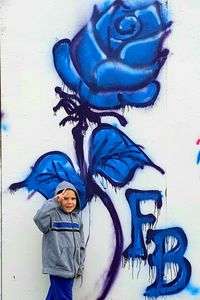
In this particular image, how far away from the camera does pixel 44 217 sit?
448cm

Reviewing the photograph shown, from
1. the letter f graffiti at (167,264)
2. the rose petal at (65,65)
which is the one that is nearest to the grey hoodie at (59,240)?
the letter f graffiti at (167,264)

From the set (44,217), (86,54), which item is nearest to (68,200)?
(44,217)

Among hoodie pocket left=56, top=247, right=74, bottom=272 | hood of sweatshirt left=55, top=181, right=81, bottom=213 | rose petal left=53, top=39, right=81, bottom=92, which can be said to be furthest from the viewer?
rose petal left=53, top=39, right=81, bottom=92

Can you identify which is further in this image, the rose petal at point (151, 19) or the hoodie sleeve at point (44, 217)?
the rose petal at point (151, 19)

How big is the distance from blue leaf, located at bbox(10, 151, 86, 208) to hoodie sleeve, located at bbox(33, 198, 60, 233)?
1.03 ft

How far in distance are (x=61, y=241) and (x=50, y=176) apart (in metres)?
0.60

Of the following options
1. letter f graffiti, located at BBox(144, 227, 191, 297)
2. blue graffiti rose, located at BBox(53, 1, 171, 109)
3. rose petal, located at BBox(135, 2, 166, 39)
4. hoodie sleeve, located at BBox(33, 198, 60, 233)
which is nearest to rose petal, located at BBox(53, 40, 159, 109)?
blue graffiti rose, located at BBox(53, 1, 171, 109)

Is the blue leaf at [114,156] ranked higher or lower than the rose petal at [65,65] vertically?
lower

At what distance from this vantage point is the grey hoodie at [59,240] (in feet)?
14.6

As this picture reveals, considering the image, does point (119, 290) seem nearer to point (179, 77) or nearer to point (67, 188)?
point (67, 188)

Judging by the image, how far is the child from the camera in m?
4.46

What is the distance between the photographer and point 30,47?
4777 mm

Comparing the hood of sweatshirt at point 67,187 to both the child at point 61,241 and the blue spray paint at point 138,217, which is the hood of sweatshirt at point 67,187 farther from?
the blue spray paint at point 138,217

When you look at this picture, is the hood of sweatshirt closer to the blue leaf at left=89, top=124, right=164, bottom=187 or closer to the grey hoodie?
the grey hoodie
